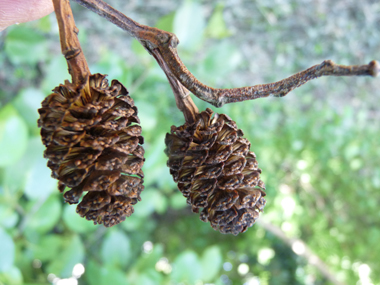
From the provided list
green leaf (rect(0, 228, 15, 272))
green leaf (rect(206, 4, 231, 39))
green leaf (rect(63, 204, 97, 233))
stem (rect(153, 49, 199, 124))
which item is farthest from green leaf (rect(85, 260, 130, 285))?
green leaf (rect(206, 4, 231, 39))

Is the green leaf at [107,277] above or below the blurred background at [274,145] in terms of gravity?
below

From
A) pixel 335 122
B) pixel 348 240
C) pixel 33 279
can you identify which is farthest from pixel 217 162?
pixel 348 240

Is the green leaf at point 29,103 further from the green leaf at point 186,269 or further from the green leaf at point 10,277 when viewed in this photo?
the green leaf at point 186,269

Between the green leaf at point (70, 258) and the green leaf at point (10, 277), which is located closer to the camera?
the green leaf at point (10, 277)

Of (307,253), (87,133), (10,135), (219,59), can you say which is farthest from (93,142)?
(307,253)

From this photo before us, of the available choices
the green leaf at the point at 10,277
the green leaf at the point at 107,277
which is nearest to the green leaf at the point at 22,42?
the green leaf at the point at 10,277

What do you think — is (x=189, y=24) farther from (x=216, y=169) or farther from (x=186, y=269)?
(x=186, y=269)
